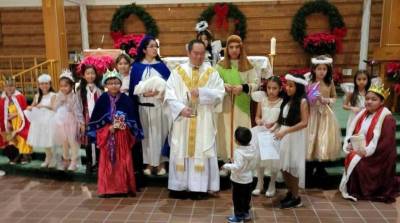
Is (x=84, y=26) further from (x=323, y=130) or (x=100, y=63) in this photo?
(x=323, y=130)

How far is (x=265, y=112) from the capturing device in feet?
12.9

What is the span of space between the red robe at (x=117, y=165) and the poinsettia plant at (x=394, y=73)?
436 cm

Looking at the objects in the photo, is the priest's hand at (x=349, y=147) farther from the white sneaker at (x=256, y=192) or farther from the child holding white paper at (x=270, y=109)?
the white sneaker at (x=256, y=192)

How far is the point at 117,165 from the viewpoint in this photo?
423cm

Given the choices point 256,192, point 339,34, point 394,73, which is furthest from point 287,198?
point 339,34

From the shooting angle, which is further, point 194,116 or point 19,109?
point 19,109

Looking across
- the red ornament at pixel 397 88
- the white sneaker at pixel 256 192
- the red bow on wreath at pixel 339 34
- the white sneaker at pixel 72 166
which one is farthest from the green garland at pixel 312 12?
the white sneaker at pixel 72 166

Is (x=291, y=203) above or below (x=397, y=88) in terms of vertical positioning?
below

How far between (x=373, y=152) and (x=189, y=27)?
20.2 feet

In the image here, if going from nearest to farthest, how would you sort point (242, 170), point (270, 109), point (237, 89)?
point (242, 170) → point (270, 109) → point (237, 89)

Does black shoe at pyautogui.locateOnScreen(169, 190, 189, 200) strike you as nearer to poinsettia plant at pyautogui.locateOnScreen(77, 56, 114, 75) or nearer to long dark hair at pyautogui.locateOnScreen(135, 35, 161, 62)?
Result: long dark hair at pyautogui.locateOnScreen(135, 35, 161, 62)

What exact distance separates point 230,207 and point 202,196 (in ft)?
1.32

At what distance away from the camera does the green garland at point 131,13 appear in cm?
906

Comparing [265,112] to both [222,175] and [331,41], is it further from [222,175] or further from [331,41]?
[331,41]
